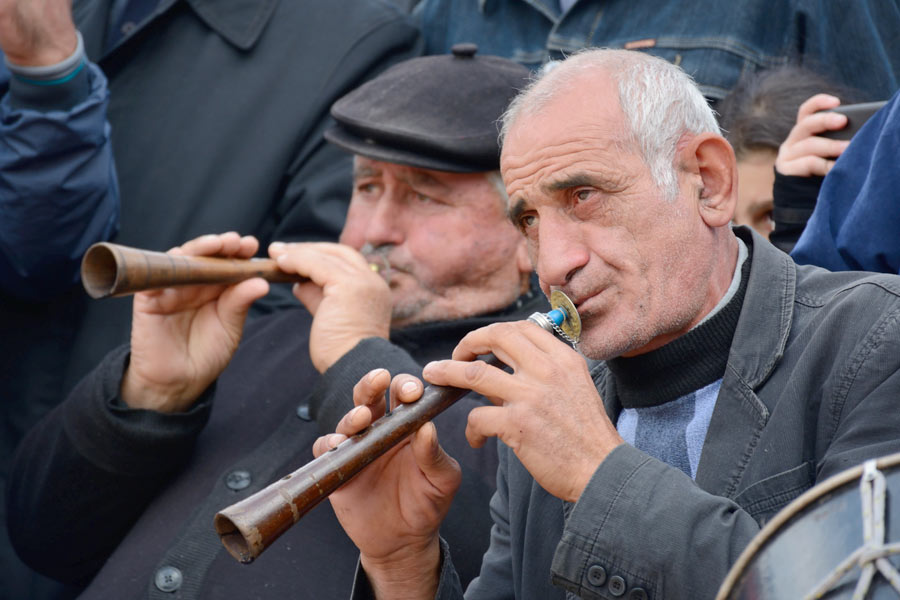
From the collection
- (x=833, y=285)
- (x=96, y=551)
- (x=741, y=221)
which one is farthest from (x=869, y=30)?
(x=96, y=551)

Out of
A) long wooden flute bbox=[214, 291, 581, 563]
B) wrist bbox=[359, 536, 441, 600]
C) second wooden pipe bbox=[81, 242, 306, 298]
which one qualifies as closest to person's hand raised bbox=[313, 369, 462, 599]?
wrist bbox=[359, 536, 441, 600]

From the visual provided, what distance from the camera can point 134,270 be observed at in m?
3.21

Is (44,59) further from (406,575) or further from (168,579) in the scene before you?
(406,575)

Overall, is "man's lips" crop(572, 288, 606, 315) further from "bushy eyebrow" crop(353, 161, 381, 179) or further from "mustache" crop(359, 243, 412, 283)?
"bushy eyebrow" crop(353, 161, 381, 179)

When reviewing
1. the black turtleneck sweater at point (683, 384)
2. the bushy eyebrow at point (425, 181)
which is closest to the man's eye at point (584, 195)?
the black turtleneck sweater at point (683, 384)

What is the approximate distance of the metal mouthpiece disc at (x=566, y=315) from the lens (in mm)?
2328

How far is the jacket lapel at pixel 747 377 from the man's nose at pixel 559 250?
14.0 inches

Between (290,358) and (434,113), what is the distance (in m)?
0.95

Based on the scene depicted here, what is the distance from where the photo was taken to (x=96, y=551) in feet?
12.2

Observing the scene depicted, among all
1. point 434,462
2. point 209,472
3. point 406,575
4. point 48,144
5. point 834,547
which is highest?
point 834,547

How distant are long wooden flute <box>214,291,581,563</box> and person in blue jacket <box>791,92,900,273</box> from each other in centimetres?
82

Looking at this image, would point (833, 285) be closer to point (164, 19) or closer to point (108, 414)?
point (108, 414)

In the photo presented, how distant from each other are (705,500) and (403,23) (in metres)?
3.07

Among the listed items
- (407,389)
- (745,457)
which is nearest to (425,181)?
(407,389)
